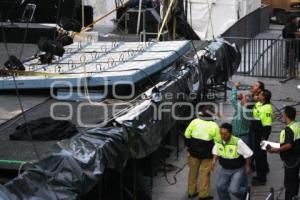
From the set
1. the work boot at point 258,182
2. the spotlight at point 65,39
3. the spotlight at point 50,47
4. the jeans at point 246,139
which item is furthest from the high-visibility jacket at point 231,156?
the spotlight at point 65,39

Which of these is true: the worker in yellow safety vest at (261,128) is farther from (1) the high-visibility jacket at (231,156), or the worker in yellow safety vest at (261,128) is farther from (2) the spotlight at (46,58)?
(2) the spotlight at (46,58)

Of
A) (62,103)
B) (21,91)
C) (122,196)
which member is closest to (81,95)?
(62,103)

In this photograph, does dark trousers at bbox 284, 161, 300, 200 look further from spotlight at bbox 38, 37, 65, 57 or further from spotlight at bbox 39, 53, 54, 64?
spotlight at bbox 39, 53, 54, 64

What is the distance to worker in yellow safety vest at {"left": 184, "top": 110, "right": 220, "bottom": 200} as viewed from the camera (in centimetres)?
1274

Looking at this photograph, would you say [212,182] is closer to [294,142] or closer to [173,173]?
[173,173]

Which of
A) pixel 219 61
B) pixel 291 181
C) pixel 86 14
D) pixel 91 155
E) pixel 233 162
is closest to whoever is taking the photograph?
pixel 91 155

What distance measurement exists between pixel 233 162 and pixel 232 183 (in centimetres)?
36

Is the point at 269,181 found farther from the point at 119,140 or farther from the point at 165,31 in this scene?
the point at 165,31

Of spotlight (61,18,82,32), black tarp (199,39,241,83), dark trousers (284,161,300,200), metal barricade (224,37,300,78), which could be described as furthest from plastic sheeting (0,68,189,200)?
metal barricade (224,37,300,78)

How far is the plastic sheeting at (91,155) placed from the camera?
9055mm

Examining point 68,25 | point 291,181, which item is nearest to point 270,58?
point 68,25

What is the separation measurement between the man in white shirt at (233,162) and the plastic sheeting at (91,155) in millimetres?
1553

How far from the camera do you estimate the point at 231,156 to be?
1172 cm

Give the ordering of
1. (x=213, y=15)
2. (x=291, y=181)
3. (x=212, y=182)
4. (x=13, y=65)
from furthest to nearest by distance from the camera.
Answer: (x=213, y=15), (x=13, y=65), (x=212, y=182), (x=291, y=181)
